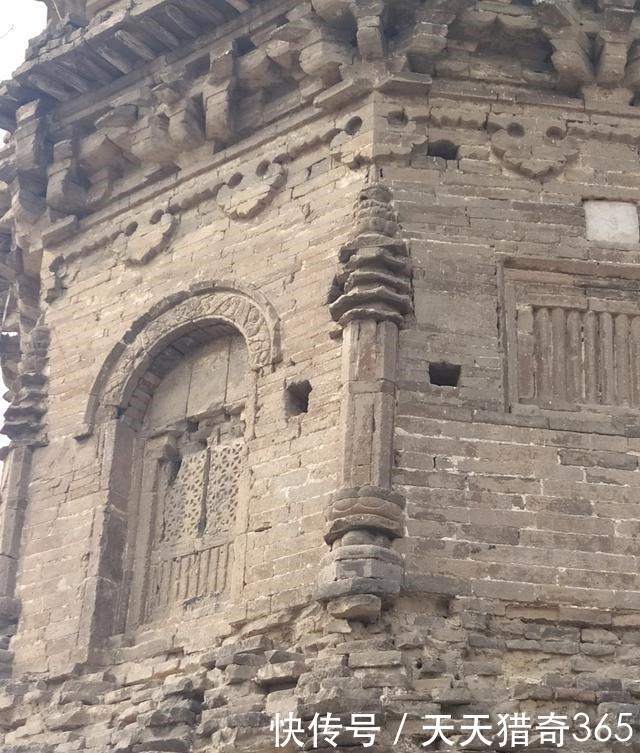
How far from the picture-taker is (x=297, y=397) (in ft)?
40.5

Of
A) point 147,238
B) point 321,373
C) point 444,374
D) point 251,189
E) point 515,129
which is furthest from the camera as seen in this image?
point 147,238

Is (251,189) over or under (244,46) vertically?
under

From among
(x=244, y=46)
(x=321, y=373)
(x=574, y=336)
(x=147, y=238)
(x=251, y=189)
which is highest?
(x=244, y=46)

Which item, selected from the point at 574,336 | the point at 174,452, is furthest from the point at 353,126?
the point at 174,452

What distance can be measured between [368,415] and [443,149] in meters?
2.85

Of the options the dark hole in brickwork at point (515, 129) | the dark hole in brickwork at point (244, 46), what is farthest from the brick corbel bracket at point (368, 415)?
the dark hole in brickwork at point (244, 46)

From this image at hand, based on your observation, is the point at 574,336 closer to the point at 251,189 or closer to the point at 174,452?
the point at 251,189

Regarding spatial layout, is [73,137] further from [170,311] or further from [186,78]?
[170,311]

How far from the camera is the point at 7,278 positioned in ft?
53.4

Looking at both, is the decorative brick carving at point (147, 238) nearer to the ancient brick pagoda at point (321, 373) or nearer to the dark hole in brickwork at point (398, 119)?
the ancient brick pagoda at point (321, 373)

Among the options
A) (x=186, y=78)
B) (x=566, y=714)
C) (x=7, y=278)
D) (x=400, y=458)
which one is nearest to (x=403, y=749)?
(x=566, y=714)

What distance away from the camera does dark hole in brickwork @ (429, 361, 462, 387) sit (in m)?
11.9

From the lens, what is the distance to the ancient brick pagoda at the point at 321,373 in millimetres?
10859

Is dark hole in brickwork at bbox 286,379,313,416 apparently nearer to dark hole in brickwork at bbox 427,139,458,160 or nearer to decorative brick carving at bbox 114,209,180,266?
dark hole in brickwork at bbox 427,139,458,160
